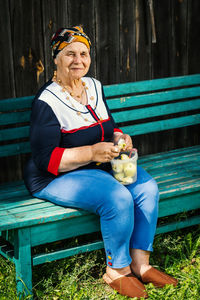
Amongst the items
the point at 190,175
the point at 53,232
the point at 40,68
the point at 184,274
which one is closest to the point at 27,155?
the point at 40,68

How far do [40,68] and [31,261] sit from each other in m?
1.61

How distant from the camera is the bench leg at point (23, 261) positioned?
2.59 m

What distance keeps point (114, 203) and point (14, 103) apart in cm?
122

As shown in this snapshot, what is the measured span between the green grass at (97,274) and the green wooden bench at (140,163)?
0.14 metres

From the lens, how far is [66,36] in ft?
9.11

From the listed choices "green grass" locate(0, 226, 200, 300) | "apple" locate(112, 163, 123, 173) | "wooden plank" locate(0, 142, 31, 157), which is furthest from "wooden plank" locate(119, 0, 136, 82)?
"green grass" locate(0, 226, 200, 300)

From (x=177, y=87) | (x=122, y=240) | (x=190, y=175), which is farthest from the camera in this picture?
(x=177, y=87)

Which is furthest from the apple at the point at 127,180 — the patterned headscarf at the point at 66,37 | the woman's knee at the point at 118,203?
the patterned headscarf at the point at 66,37

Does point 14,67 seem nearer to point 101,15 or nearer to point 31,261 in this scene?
point 101,15

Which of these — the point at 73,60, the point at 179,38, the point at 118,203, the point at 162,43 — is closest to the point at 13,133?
the point at 73,60

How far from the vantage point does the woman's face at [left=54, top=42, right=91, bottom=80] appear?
280cm

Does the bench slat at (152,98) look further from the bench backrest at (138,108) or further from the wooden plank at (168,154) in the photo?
the wooden plank at (168,154)

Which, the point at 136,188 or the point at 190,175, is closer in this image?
the point at 136,188

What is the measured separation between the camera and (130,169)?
2756 mm
